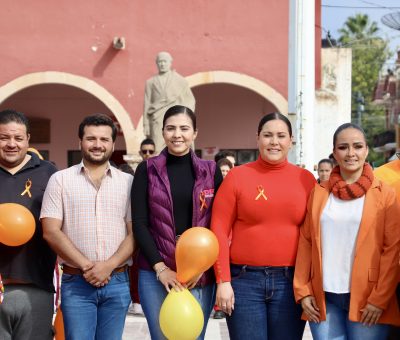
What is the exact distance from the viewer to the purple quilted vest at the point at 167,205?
10.3 ft

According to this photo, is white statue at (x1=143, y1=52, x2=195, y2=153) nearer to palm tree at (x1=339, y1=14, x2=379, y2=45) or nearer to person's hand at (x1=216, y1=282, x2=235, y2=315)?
person's hand at (x1=216, y1=282, x2=235, y2=315)

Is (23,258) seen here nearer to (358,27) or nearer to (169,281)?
(169,281)

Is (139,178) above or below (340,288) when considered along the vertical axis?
above

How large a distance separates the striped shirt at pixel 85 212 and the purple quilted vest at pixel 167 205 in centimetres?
20

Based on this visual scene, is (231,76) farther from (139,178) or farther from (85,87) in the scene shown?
(139,178)

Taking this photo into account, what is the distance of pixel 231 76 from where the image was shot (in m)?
13.2

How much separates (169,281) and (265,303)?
1.77ft

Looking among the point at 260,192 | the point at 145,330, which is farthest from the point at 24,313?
the point at 145,330

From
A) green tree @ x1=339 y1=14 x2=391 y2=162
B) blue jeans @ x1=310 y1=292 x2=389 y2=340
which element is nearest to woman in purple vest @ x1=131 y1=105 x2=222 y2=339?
blue jeans @ x1=310 y1=292 x2=389 y2=340

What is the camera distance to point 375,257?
295cm

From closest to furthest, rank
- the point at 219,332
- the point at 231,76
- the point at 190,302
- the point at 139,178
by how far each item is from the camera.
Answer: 1. the point at 190,302
2. the point at 139,178
3. the point at 219,332
4. the point at 231,76

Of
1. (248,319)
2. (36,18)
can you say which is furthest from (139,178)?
(36,18)

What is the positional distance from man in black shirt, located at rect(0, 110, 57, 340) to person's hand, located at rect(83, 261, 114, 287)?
263 millimetres

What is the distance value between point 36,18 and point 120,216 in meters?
11.2
